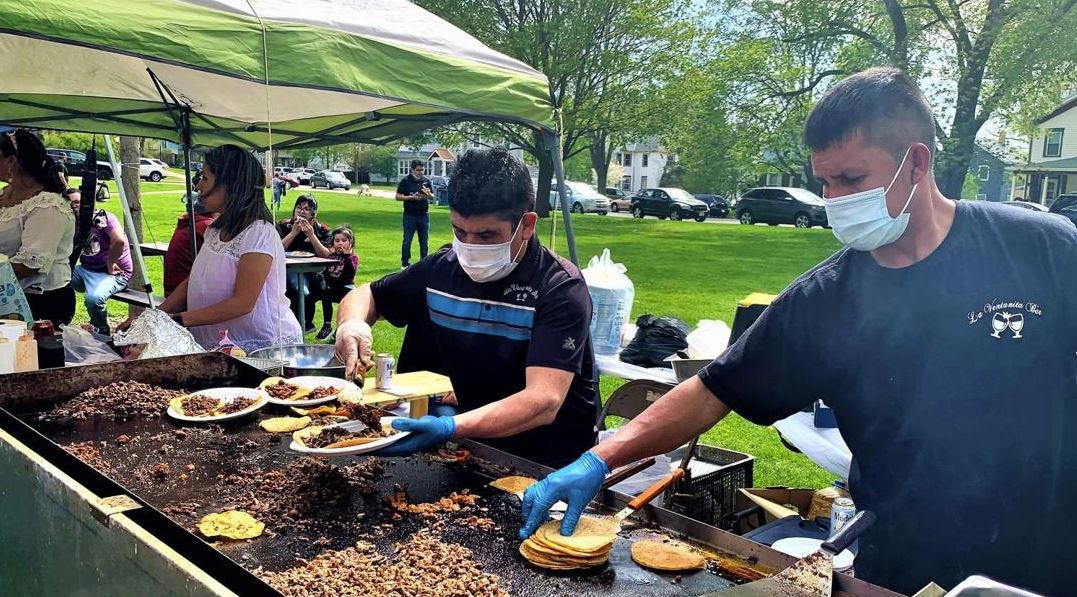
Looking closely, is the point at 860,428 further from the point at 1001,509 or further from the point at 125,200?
the point at 125,200

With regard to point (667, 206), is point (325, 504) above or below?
below

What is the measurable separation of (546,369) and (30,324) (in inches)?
126

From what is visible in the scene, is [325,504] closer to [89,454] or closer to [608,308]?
[89,454]

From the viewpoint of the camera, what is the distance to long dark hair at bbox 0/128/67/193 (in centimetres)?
496

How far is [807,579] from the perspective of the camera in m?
1.43

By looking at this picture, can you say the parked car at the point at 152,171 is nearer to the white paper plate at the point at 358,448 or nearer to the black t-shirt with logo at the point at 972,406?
the white paper plate at the point at 358,448

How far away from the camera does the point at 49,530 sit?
2.09 m

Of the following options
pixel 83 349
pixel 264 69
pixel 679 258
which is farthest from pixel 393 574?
pixel 679 258

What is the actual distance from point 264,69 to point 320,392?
1.40 meters

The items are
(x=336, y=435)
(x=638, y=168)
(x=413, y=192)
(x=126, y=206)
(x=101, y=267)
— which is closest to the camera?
(x=336, y=435)

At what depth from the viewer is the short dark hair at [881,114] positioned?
5.97 ft

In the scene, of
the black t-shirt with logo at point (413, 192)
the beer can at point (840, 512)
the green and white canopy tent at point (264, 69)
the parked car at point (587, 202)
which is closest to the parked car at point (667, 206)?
the parked car at point (587, 202)

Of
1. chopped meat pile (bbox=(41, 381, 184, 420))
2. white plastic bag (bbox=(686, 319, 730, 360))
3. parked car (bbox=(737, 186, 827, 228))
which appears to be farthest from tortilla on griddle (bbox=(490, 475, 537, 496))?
parked car (bbox=(737, 186, 827, 228))

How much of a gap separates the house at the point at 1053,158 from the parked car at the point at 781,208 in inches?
646
